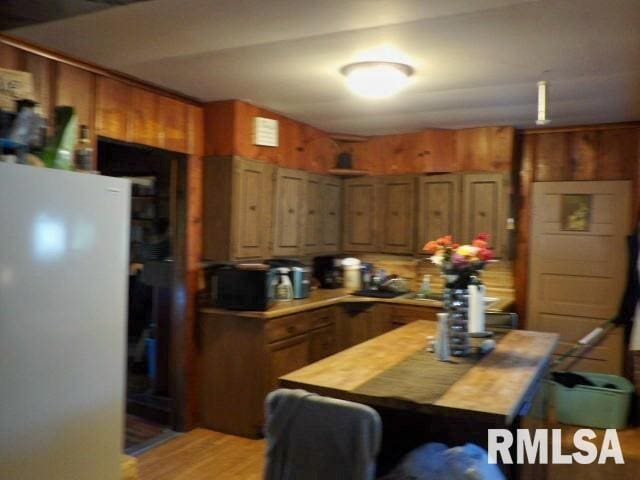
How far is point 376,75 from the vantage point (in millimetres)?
2941

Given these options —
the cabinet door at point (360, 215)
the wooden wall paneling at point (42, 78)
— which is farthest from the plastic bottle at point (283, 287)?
the wooden wall paneling at point (42, 78)

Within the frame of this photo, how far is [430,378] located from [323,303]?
2.10m

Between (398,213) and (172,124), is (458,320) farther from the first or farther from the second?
(398,213)

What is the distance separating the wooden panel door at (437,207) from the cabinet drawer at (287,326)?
1.41m

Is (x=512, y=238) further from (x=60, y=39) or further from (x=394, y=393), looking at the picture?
(x=60, y=39)

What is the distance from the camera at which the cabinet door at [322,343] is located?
4.14 meters

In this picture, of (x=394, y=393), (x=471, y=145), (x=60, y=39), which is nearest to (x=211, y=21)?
(x=60, y=39)

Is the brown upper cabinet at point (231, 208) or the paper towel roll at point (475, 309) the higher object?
the brown upper cabinet at point (231, 208)

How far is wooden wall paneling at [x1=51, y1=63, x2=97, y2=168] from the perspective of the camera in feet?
9.32

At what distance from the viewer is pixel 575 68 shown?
2.92 meters

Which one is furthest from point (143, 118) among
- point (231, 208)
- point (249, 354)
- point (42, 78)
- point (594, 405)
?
Result: point (594, 405)

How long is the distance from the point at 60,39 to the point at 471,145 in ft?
10.8

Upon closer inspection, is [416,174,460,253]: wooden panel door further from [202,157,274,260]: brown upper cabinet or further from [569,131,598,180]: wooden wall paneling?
[202,157,274,260]: brown upper cabinet

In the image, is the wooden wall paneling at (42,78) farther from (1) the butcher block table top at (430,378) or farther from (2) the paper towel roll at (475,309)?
(2) the paper towel roll at (475,309)
